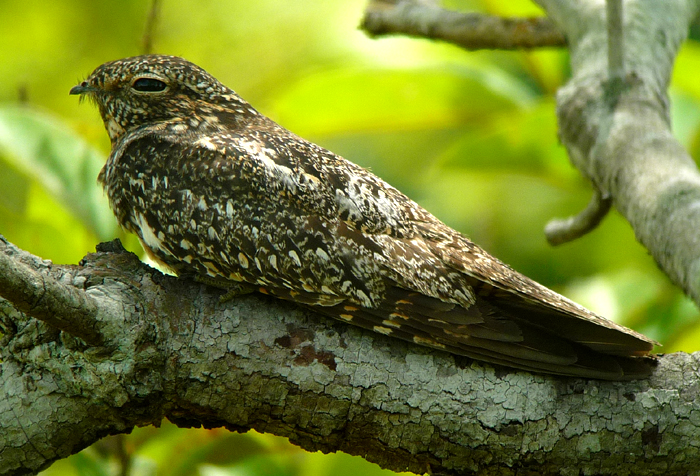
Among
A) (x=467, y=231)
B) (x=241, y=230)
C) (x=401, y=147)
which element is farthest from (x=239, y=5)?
(x=241, y=230)

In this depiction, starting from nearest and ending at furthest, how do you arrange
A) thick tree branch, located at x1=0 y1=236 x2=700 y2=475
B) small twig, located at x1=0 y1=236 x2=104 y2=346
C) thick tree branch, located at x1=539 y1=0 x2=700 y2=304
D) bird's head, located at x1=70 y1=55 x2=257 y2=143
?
small twig, located at x1=0 y1=236 x2=104 y2=346
thick tree branch, located at x1=0 y1=236 x2=700 y2=475
thick tree branch, located at x1=539 y1=0 x2=700 y2=304
bird's head, located at x1=70 y1=55 x2=257 y2=143

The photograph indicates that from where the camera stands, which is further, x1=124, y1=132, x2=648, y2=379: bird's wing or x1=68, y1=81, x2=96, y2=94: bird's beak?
x1=68, y1=81, x2=96, y2=94: bird's beak

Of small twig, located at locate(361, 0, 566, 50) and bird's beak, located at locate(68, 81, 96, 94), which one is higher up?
small twig, located at locate(361, 0, 566, 50)

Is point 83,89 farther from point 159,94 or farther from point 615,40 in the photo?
point 615,40

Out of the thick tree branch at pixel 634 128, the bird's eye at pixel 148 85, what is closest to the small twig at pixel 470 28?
the thick tree branch at pixel 634 128

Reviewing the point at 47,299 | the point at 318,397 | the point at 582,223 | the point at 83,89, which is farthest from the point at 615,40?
the point at 47,299

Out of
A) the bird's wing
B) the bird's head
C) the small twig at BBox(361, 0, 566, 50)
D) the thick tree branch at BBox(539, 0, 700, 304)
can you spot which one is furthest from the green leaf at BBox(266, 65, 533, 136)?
the bird's wing

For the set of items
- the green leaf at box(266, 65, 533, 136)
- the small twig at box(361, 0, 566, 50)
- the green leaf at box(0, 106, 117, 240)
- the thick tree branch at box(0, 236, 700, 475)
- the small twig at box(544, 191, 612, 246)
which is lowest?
the thick tree branch at box(0, 236, 700, 475)

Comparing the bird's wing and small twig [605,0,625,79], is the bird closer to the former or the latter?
the bird's wing
